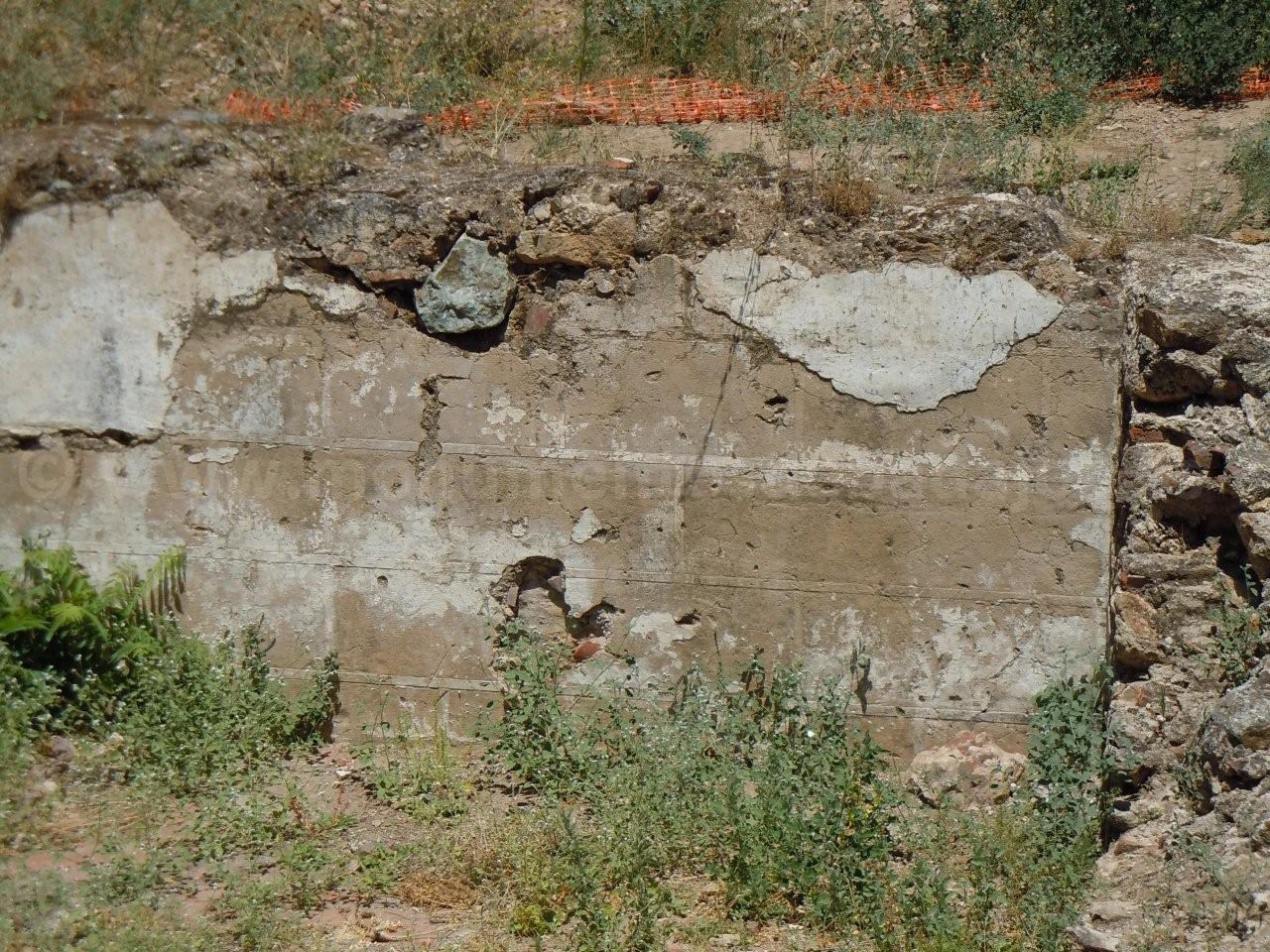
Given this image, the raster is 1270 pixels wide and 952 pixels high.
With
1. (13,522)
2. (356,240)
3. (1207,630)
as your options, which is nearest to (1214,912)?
(1207,630)

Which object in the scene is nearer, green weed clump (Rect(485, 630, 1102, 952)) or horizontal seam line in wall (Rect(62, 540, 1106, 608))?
green weed clump (Rect(485, 630, 1102, 952))

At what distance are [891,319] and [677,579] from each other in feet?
4.48

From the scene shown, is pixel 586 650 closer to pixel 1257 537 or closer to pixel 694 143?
pixel 694 143

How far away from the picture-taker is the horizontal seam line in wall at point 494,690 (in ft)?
15.9

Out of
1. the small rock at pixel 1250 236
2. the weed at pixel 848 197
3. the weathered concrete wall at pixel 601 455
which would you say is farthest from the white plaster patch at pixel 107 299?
the small rock at pixel 1250 236

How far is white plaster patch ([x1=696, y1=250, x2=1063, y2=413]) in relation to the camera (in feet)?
15.6

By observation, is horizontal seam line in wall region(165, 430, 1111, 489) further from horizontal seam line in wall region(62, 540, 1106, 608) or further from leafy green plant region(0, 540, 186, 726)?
leafy green plant region(0, 540, 186, 726)

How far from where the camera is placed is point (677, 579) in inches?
196

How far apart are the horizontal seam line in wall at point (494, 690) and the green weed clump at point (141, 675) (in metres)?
0.10

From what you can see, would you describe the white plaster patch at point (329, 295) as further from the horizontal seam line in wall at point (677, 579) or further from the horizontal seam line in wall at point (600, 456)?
the horizontal seam line in wall at point (677, 579)

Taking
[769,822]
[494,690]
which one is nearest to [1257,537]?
[769,822]

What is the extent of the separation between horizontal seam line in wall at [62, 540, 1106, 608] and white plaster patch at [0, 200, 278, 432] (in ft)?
2.07

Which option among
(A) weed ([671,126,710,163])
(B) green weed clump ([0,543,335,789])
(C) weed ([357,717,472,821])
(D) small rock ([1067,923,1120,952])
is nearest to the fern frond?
(B) green weed clump ([0,543,335,789])

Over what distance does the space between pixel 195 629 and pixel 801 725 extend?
2.63m
